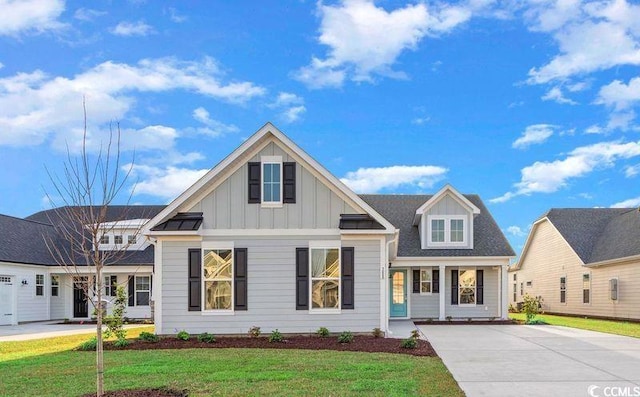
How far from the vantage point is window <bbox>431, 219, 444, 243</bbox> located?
24859 mm

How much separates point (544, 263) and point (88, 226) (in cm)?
3202

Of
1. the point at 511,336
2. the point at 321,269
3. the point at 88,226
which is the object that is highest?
the point at 88,226

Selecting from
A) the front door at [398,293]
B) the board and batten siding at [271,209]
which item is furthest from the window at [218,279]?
the front door at [398,293]

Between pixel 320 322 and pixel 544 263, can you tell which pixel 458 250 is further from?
pixel 544 263

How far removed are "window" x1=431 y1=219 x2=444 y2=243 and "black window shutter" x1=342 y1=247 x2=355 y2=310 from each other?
9722 millimetres

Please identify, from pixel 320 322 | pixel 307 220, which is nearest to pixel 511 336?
pixel 320 322

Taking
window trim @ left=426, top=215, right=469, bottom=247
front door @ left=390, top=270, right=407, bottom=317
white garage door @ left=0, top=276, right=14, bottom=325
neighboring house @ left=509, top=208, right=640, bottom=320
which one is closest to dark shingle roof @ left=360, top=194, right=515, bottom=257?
window trim @ left=426, top=215, right=469, bottom=247

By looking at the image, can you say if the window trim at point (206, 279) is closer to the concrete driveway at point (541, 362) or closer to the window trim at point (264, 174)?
the window trim at point (264, 174)

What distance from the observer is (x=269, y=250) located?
1596 cm

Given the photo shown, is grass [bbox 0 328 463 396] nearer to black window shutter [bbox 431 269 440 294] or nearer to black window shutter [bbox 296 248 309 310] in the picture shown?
black window shutter [bbox 296 248 309 310]

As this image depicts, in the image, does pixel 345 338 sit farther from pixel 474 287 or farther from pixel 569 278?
pixel 569 278

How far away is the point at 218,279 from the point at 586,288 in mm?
21594

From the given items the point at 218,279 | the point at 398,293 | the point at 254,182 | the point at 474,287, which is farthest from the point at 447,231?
the point at 218,279

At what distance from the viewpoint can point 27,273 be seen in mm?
25516
